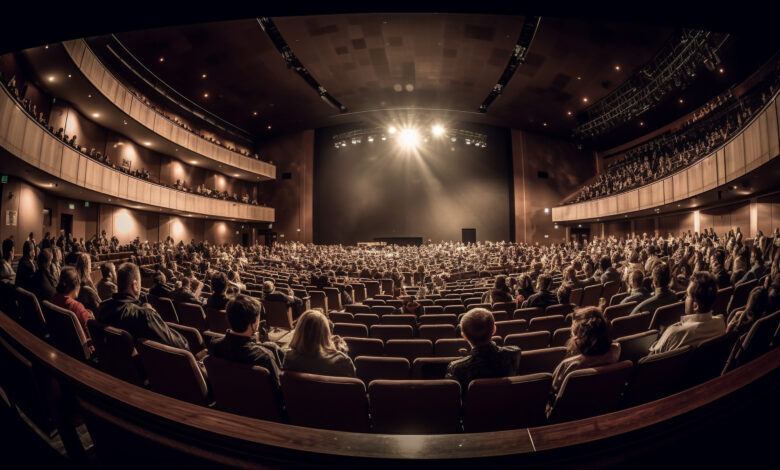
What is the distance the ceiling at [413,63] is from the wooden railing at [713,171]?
14.1ft

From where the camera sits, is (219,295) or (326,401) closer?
(326,401)

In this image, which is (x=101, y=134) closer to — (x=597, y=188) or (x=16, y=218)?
(x=16, y=218)

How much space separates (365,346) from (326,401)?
144 cm

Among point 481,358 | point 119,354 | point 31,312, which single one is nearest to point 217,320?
point 31,312

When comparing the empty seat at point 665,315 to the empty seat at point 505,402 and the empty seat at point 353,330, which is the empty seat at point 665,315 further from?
the empty seat at point 353,330

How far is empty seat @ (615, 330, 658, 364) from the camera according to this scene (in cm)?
271

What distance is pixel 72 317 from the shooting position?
8.45 feet

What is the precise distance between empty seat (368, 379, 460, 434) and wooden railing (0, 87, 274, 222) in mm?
10622

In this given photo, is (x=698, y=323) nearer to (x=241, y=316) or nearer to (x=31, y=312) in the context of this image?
(x=241, y=316)

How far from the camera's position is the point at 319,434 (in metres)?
1.00

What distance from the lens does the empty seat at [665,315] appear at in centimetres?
360

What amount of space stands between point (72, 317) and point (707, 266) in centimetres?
1021

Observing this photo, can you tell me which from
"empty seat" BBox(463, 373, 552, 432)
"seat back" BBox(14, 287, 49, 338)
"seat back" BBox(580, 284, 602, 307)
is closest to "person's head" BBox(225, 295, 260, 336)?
"empty seat" BBox(463, 373, 552, 432)

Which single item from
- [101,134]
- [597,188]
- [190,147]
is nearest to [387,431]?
[101,134]
